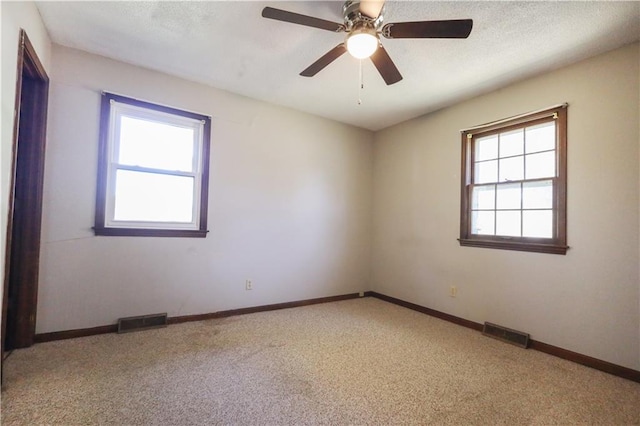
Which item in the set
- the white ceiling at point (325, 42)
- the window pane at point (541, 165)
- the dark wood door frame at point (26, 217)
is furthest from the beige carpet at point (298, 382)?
the white ceiling at point (325, 42)

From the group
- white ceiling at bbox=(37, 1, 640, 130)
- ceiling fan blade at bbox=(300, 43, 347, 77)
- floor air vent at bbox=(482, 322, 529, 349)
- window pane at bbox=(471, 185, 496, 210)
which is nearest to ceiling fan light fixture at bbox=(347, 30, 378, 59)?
ceiling fan blade at bbox=(300, 43, 347, 77)

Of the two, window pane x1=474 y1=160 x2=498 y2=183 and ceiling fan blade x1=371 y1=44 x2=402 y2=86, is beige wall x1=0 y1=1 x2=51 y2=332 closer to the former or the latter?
ceiling fan blade x1=371 y1=44 x2=402 y2=86

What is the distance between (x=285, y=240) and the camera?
12.7 ft

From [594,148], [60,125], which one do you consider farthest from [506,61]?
[60,125]

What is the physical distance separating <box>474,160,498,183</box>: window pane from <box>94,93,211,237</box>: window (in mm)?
3082

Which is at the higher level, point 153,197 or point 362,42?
point 362,42

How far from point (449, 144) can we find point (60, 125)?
4.01 metres

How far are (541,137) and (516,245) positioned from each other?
108 centimetres

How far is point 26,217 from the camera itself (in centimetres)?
240

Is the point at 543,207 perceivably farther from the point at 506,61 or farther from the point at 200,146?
the point at 200,146

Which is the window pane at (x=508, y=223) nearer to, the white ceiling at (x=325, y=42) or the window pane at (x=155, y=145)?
the white ceiling at (x=325, y=42)

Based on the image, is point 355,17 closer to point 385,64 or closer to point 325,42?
point 385,64

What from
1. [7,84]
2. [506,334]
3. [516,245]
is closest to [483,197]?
[516,245]

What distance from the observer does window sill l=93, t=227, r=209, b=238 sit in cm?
276
